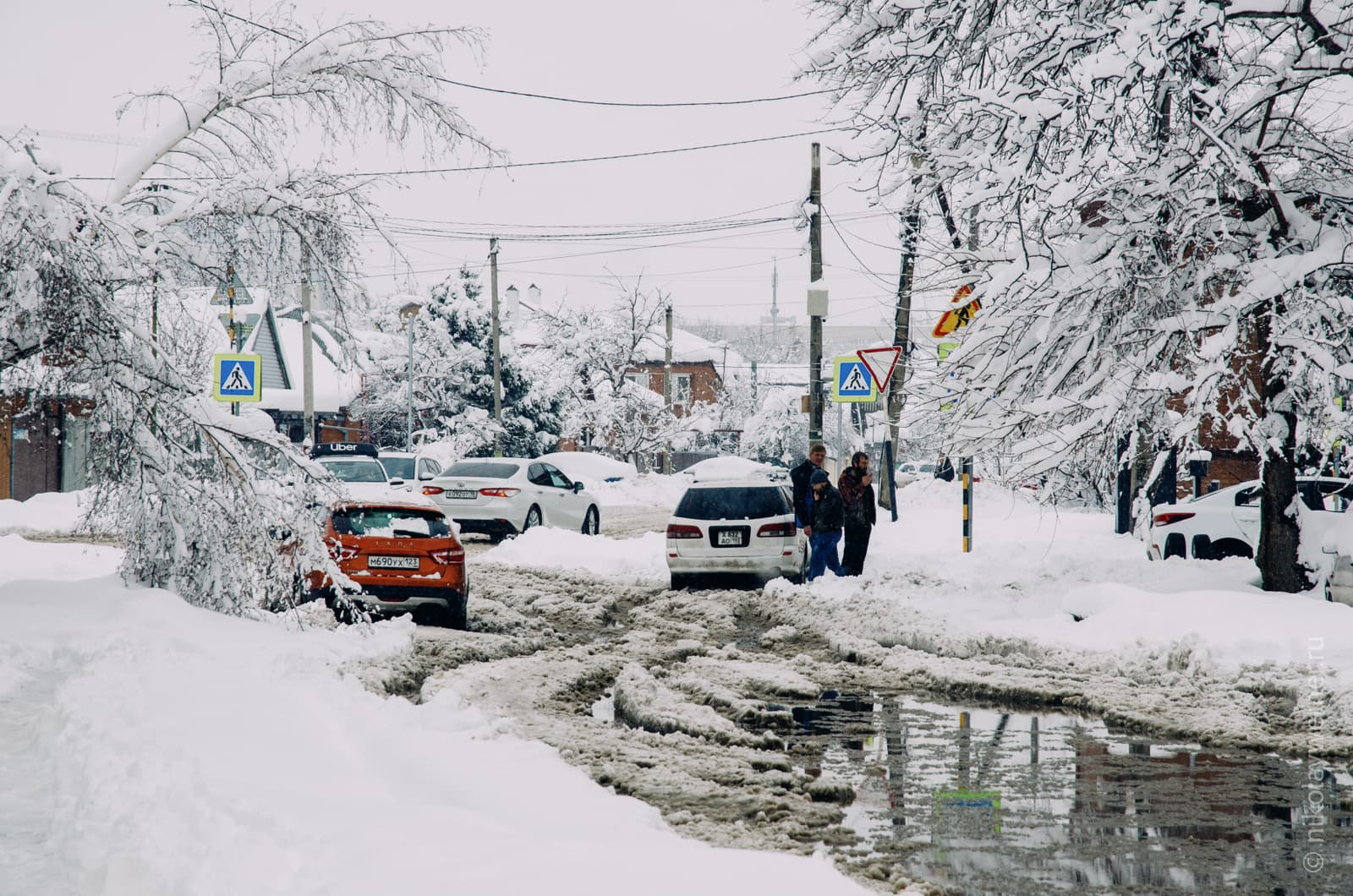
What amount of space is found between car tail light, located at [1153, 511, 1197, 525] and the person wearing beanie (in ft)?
15.6

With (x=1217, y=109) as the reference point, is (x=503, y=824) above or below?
below

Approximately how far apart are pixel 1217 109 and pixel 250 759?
8559mm

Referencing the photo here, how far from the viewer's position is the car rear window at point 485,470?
2409 centimetres

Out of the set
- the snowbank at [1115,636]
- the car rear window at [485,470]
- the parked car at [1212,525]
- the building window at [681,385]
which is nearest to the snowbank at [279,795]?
the snowbank at [1115,636]

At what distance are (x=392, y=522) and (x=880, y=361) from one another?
8485 millimetres

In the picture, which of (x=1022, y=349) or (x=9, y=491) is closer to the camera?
(x=1022, y=349)

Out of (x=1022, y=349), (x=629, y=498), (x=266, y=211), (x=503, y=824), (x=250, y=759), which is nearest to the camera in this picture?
(x=503, y=824)

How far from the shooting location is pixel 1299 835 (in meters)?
5.62

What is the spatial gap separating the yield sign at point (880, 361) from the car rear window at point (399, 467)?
12.6 m

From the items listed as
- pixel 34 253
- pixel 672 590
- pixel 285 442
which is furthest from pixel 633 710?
pixel 672 590

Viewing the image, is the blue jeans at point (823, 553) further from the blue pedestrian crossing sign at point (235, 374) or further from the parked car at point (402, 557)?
the blue pedestrian crossing sign at point (235, 374)

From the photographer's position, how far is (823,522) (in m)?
16.7

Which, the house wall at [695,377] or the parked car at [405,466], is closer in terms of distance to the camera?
the parked car at [405,466]

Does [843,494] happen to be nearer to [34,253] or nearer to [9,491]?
[34,253]
